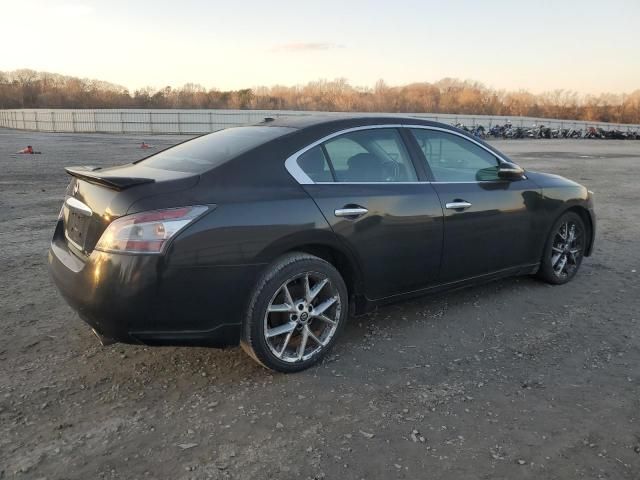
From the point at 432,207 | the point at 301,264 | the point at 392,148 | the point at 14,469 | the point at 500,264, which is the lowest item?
the point at 14,469

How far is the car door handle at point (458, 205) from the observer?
4129 mm

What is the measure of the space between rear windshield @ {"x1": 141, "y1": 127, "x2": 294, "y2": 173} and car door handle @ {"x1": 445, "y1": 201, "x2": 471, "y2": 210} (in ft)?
4.31

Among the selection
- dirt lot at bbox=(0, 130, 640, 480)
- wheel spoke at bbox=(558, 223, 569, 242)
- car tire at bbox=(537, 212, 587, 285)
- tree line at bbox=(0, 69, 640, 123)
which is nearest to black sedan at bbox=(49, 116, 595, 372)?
dirt lot at bbox=(0, 130, 640, 480)

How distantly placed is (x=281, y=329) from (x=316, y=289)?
0.34m

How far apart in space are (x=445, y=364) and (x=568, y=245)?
94.6 inches

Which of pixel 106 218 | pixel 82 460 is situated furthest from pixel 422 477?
pixel 106 218

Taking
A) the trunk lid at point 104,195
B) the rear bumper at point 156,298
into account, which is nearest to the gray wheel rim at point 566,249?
the rear bumper at point 156,298

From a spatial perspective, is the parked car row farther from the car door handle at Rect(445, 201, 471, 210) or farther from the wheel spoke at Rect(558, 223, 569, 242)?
the car door handle at Rect(445, 201, 471, 210)

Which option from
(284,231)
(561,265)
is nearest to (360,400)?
(284,231)

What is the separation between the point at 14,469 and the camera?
2.49 metres

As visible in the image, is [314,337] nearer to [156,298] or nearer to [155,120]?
[156,298]

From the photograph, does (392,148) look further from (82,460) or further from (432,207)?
(82,460)

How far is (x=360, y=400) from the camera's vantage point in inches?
124

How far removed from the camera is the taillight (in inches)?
114
